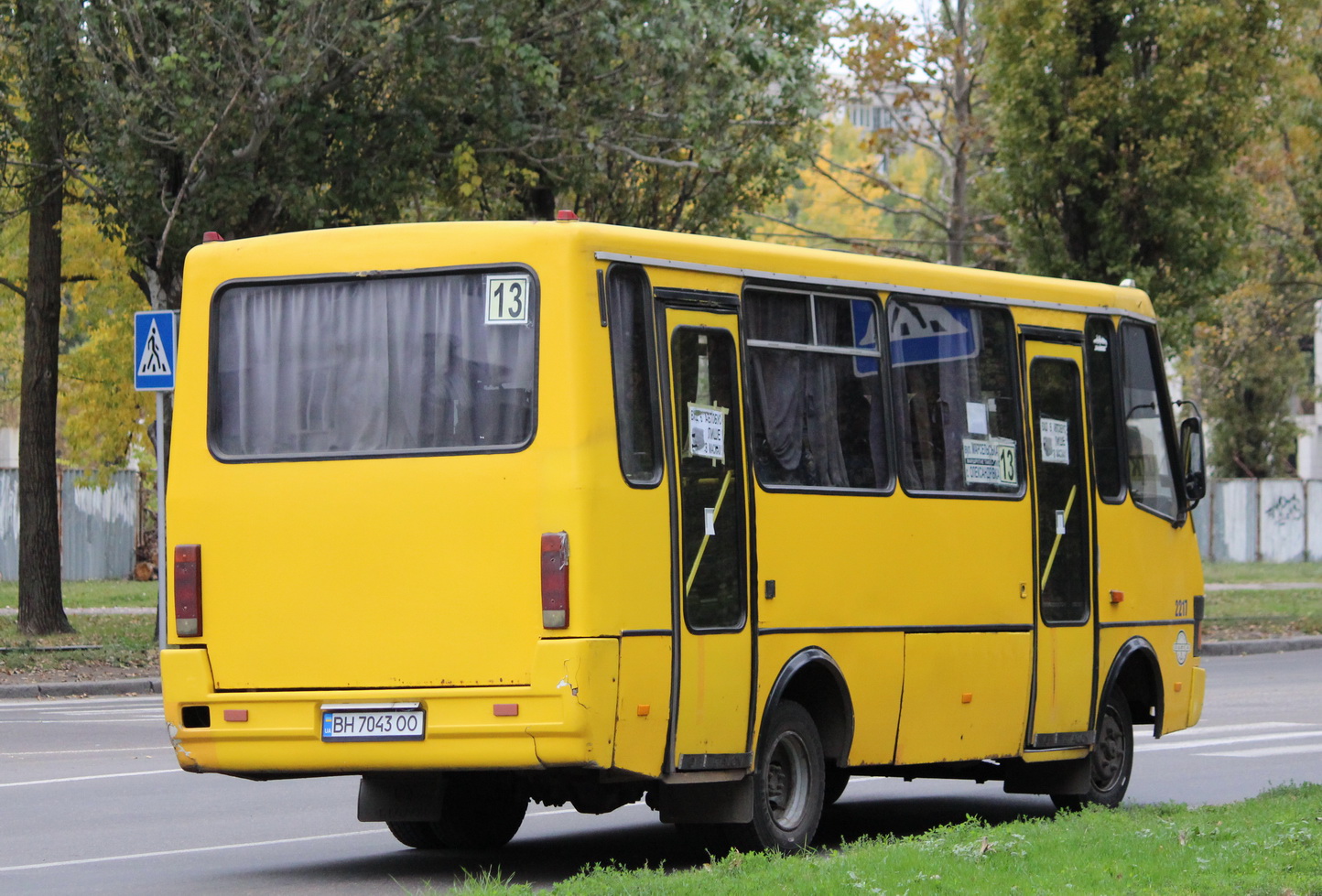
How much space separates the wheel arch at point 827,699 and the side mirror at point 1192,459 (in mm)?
3660

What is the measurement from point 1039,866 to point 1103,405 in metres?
4.45

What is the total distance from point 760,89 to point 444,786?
56.8 feet

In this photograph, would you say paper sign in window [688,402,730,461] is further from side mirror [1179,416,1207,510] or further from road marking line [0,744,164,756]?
road marking line [0,744,164,756]

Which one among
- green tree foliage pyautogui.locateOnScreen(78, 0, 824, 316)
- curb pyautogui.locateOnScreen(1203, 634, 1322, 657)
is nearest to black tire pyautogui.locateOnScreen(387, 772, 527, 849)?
green tree foliage pyautogui.locateOnScreen(78, 0, 824, 316)

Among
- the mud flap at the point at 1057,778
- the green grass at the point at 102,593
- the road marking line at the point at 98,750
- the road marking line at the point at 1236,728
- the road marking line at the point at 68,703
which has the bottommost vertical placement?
the road marking line at the point at 1236,728

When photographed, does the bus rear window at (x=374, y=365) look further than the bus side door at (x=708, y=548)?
No

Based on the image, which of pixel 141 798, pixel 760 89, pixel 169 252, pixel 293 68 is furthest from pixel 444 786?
pixel 760 89

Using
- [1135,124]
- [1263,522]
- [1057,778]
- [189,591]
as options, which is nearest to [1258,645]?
[1135,124]

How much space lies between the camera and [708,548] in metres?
9.07

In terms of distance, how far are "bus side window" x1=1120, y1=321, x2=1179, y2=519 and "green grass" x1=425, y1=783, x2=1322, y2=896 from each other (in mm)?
2866

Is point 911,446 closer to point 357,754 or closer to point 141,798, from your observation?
point 357,754

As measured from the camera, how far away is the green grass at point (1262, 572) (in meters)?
43.1

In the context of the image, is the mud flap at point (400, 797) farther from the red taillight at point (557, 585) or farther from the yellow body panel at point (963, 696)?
the yellow body panel at point (963, 696)

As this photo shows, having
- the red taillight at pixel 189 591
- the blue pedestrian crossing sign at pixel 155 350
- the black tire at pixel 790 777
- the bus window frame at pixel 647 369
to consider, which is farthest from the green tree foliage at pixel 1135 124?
the red taillight at pixel 189 591
